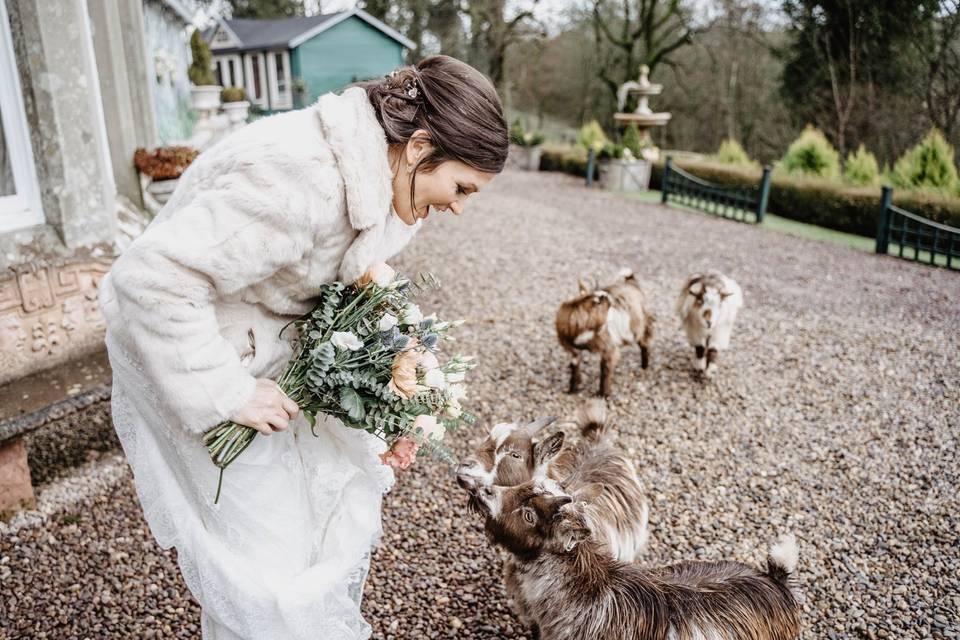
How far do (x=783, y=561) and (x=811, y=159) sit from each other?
15416 millimetres

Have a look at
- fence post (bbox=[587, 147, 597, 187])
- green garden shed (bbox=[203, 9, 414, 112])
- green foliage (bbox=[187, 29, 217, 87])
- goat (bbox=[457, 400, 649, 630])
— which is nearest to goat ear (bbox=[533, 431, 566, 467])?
goat (bbox=[457, 400, 649, 630])

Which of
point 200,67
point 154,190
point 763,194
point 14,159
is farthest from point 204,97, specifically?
point 763,194

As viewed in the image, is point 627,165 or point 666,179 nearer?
point 666,179

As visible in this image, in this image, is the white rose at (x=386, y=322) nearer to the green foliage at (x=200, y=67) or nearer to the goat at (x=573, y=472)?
the goat at (x=573, y=472)

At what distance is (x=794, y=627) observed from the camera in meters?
2.69

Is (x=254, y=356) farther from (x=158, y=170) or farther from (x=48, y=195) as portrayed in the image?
(x=158, y=170)

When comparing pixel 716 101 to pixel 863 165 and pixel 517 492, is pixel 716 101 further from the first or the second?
pixel 517 492

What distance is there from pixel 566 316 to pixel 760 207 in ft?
32.0

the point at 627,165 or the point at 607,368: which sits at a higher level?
the point at 627,165

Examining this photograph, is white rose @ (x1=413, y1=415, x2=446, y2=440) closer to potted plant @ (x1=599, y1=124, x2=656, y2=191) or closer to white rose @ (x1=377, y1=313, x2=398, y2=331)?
white rose @ (x1=377, y1=313, x2=398, y2=331)

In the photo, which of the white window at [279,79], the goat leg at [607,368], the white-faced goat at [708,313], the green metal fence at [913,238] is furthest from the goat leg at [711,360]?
the white window at [279,79]

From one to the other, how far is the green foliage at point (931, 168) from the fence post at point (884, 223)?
2.51m

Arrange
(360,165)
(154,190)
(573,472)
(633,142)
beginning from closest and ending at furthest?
(360,165) < (573,472) < (154,190) < (633,142)

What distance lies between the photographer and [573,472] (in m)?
3.38
